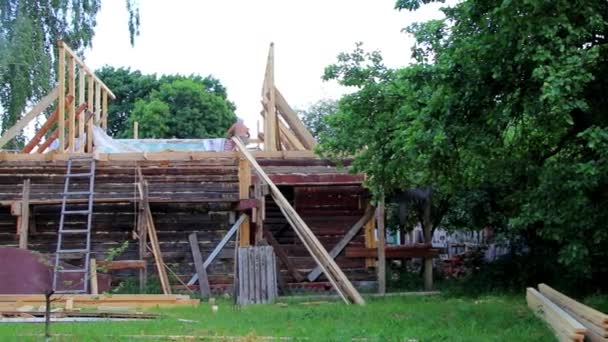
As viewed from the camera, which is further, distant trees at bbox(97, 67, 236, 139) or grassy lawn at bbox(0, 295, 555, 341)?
distant trees at bbox(97, 67, 236, 139)

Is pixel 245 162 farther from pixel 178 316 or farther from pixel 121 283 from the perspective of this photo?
pixel 178 316

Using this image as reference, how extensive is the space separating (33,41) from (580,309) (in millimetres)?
19694

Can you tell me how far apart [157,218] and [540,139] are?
8.67 m

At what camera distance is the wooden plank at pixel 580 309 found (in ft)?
25.9

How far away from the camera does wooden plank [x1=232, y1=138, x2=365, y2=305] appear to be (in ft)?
43.4

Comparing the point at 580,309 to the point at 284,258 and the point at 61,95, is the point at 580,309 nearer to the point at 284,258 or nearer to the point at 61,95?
the point at 284,258

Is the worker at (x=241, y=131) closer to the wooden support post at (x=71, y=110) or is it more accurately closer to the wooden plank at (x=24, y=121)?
the wooden support post at (x=71, y=110)

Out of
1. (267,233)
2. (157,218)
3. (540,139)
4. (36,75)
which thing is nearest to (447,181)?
(540,139)

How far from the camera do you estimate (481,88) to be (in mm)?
9180

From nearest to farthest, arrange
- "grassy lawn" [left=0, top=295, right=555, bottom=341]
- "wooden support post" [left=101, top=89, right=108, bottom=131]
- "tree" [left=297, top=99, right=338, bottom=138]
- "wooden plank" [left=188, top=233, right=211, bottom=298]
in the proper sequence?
"grassy lawn" [left=0, top=295, right=555, bottom=341], "wooden plank" [left=188, top=233, right=211, bottom=298], "wooden support post" [left=101, top=89, right=108, bottom=131], "tree" [left=297, top=99, right=338, bottom=138]

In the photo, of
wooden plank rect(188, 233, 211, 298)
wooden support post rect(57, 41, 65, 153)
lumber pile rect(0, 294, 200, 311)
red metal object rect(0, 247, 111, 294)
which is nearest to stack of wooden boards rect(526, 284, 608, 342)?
lumber pile rect(0, 294, 200, 311)

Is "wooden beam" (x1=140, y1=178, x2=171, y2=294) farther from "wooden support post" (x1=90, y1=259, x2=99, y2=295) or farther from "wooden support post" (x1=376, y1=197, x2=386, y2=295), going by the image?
"wooden support post" (x1=376, y1=197, x2=386, y2=295)

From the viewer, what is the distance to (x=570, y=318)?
838 centimetres

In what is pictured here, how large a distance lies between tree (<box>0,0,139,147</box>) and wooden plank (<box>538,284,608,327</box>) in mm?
16766
